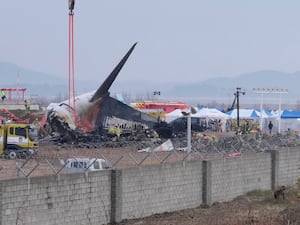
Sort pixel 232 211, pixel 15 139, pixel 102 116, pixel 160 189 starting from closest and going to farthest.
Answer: pixel 160 189 < pixel 232 211 < pixel 15 139 < pixel 102 116

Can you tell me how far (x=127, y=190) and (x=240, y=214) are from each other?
4.36 m

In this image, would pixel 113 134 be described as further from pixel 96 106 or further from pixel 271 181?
pixel 271 181

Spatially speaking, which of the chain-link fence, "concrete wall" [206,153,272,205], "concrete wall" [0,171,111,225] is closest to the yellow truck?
the chain-link fence

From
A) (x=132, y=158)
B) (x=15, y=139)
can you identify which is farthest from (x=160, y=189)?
(x=15, y=139)

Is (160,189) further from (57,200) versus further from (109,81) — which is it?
(109,81)

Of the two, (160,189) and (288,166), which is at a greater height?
(160,189)

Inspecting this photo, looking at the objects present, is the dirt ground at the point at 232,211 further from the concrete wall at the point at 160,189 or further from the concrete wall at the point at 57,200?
the concrete wall at the point at 57,200

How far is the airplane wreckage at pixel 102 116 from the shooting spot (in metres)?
63.5

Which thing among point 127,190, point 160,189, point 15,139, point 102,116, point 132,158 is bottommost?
point 160,189

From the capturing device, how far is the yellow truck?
44.2 metres

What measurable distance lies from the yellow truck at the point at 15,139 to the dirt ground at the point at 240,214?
19823 millimetres

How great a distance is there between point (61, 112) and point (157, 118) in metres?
12.4

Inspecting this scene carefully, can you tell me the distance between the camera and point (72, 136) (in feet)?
188

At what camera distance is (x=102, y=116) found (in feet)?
222
